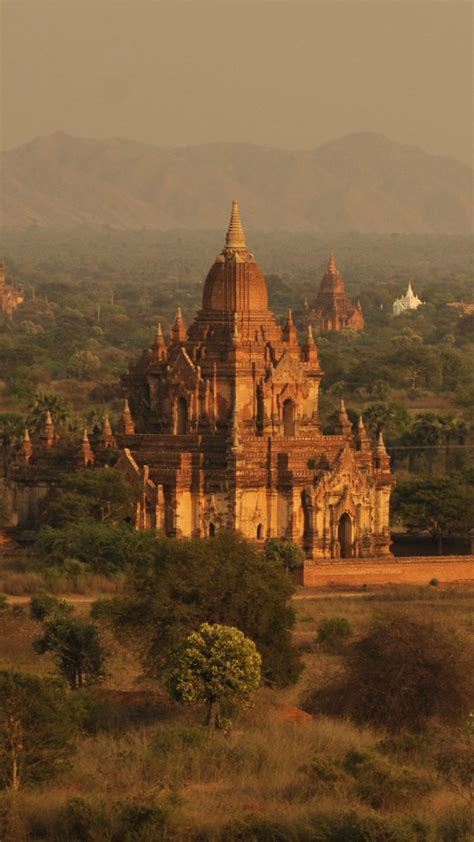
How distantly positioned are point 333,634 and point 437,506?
1368 centimetres

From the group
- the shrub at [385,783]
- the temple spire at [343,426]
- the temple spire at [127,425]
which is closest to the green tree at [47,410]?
the temple spire at [127,425]

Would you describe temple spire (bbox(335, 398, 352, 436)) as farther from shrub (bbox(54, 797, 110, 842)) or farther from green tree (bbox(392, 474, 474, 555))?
shrub (bbox(54, 797, 110, 842))

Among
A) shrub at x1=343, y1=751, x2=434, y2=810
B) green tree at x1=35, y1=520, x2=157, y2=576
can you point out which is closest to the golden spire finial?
green tree at x1=35, y1=520, x2=157, y2=576

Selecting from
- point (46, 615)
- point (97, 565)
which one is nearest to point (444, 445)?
point (97, 565)

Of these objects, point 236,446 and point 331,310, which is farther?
point 331,310

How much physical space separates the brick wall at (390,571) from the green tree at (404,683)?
15.6 meters

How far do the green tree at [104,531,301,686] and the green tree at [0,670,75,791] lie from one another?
5.03m

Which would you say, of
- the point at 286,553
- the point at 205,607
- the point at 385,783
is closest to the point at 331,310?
the point at 286,553

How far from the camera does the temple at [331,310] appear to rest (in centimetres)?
15725

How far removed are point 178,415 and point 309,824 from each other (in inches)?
1136

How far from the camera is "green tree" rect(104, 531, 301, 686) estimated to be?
41.4 metres

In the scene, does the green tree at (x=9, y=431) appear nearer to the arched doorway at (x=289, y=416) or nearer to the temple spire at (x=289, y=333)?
the temple spire at (x=289, y=333)

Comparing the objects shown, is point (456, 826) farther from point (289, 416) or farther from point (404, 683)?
point (289, 416)

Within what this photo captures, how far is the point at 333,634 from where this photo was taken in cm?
4709
